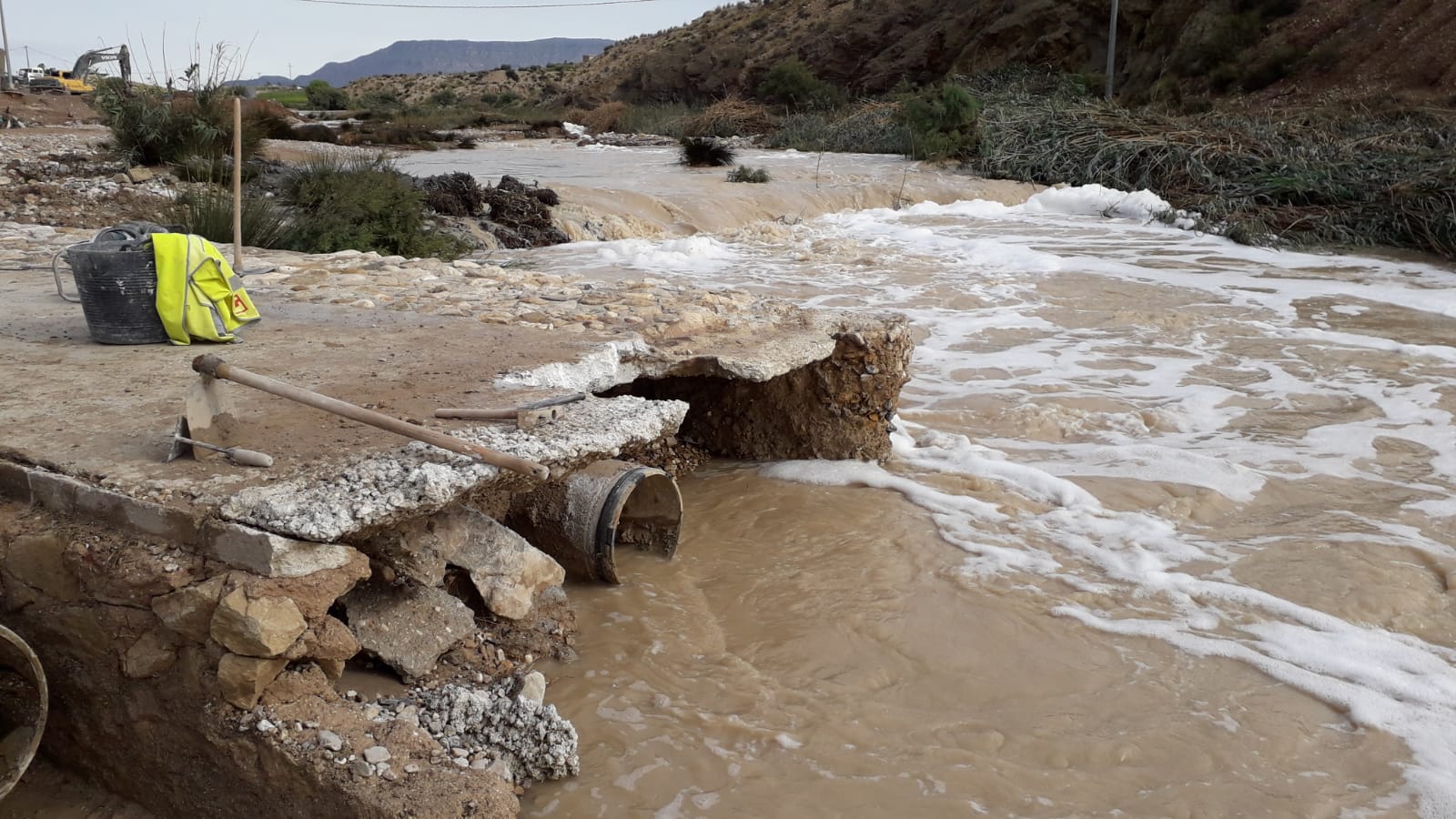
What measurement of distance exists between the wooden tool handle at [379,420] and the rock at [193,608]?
495 mm

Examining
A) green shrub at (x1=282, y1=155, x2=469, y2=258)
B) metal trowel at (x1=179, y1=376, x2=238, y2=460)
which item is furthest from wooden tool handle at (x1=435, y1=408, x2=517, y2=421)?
green shrub at (x1=282, y1=155, x2=469, y2=258)

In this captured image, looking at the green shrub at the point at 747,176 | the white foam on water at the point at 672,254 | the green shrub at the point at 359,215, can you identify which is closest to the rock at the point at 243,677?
the green shrub at the point at 359,215

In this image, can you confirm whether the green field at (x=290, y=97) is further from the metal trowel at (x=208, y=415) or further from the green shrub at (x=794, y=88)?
the metal trowel at (x=208, y=415)

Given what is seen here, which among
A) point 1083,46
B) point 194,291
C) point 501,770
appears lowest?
point 501,770

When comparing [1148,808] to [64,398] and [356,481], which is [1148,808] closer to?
[356,481]

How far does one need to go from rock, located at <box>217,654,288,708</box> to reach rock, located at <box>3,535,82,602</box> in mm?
476

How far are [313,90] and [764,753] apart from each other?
39.7m

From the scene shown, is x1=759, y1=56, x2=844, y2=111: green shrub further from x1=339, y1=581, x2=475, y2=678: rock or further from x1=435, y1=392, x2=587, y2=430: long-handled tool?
x1=339, y1=581, x2=475, y2=678: rock

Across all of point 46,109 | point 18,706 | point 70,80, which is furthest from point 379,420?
point 70,80

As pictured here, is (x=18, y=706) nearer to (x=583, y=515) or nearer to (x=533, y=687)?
(x=533, y=687)

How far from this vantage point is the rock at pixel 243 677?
214cm

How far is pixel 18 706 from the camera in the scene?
2418mm

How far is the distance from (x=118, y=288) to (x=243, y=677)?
6.63ft

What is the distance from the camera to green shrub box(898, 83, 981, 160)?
15750 mm
